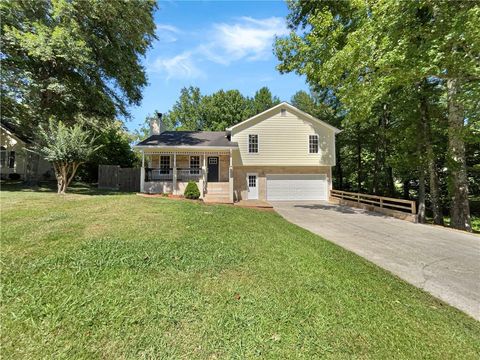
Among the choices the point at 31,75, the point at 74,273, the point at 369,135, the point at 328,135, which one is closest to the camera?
the point at 74,273

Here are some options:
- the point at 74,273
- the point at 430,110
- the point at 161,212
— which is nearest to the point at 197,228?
the point at 161,212

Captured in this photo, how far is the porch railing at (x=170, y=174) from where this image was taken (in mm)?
17000

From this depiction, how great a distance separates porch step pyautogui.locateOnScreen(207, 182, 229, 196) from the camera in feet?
53.4

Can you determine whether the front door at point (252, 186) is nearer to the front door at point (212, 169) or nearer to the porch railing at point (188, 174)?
the front door at point (212, 169)

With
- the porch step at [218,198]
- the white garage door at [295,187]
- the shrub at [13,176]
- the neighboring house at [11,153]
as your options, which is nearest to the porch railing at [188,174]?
the porch step at [218,198]

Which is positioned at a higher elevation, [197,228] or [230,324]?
[197,228]

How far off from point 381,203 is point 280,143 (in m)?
8.01

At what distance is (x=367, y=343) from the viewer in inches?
113

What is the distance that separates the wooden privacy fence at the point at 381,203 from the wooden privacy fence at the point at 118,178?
14718 millimetres

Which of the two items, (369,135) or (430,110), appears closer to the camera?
(430,110)

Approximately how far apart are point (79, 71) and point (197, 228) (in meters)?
15.0

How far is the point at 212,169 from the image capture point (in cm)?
1831

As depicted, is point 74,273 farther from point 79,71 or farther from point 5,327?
point 79,71

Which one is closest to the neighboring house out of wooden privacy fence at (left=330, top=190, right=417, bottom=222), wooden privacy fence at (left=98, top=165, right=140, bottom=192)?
wooden privacy fence at (left=98, top=165, right=140, bottom=192)
